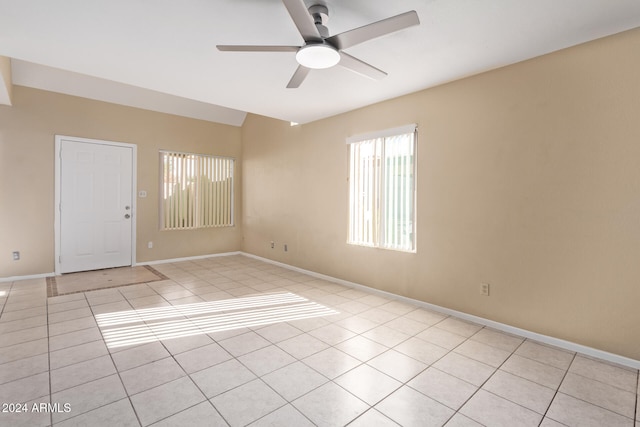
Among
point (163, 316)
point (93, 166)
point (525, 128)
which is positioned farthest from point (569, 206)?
point (93, 166)

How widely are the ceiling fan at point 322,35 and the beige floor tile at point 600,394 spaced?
265 centimetres

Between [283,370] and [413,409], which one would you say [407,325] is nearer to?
[413,409]

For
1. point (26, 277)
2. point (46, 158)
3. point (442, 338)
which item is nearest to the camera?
point (442, 338)

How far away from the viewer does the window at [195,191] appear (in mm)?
5949

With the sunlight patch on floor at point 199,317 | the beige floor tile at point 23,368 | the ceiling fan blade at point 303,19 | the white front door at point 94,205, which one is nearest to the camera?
the ceiling fan blade at point 303,19

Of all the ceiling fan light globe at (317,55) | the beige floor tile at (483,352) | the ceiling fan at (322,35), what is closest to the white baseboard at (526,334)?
the beige floor tile at (483,352)

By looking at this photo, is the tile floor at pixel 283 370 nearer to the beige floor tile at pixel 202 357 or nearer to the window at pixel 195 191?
the beige floor tile at pixel 202 357

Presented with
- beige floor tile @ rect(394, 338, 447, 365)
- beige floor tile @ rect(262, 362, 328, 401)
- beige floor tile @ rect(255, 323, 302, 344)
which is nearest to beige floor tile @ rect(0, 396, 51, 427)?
beige floor tile @ rect(262, 362, 328, 401)

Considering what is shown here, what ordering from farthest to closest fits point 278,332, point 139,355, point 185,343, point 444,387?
point 278,332 → point 185,343 → point 139,355 → point 444,387

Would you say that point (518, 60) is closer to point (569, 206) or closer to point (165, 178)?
point (569, 206)

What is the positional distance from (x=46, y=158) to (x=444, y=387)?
6.12m

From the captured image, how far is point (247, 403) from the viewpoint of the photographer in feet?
6.23

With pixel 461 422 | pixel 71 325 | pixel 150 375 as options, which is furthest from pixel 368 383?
pixel 71 325

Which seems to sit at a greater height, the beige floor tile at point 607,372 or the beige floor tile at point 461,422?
the beige floor tile at point 607,372
